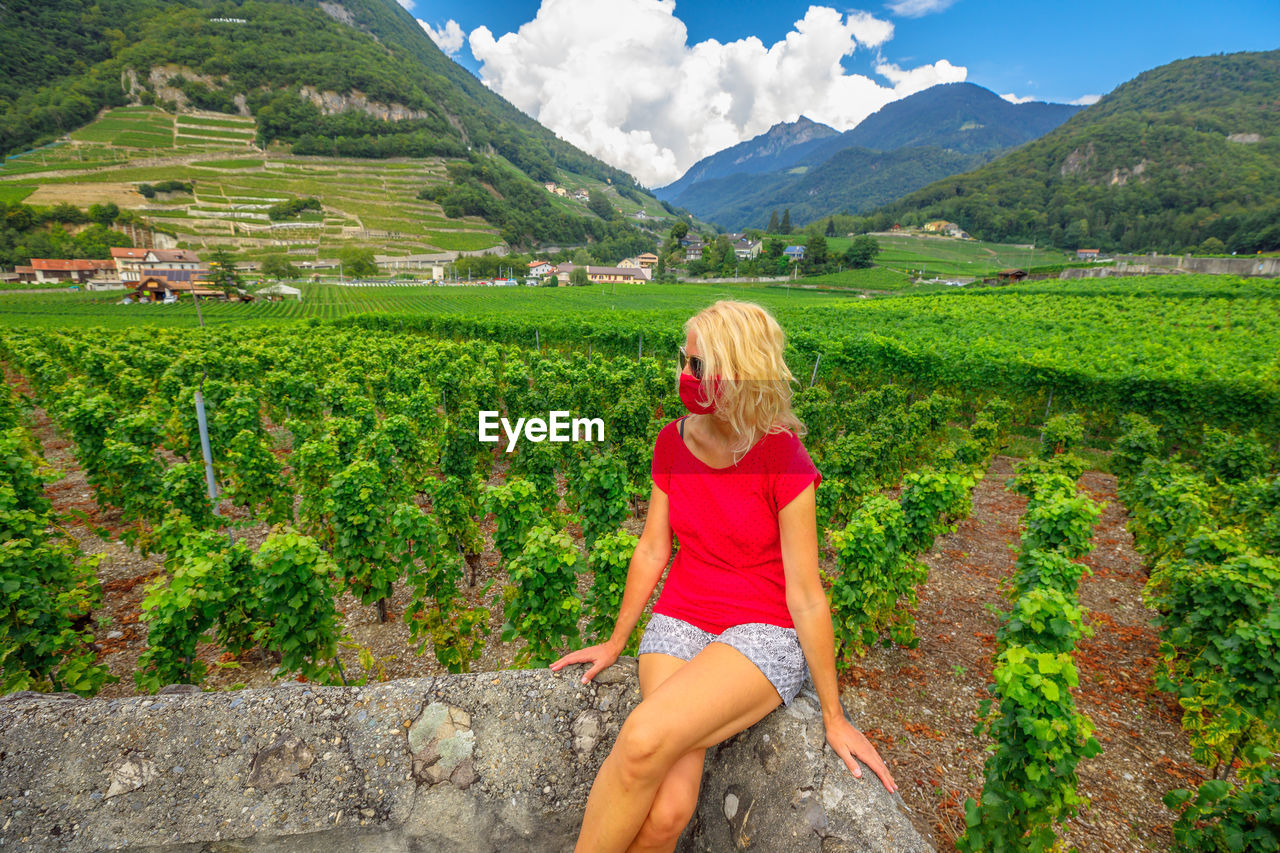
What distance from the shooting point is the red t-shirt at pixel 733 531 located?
248 centimetres

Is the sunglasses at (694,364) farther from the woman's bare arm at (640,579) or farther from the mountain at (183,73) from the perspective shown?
the mountain at (183,73)

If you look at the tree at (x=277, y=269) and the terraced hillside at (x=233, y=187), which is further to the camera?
the terraced hillside at (x=233, y=187)

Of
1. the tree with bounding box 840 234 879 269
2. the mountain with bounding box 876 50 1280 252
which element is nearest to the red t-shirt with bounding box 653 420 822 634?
the tree with bounding box 840 234 879 269

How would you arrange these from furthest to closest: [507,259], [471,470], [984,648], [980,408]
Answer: [507,259], [980,408], [471,470], [984,648]

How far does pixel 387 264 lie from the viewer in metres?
102

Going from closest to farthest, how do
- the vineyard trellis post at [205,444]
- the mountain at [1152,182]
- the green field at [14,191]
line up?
the vineyard trellis post at [205,444] → the green field at [14,191] → the mountain at [1152,182]

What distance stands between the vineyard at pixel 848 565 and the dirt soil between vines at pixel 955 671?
3 centimetres

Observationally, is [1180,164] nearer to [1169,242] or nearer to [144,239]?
[1169,242]

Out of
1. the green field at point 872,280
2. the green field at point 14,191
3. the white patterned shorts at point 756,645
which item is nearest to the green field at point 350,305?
the green field at point 872,280

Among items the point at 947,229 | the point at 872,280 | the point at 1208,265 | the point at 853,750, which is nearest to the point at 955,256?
the point at 947,229

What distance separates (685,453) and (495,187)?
17128cm

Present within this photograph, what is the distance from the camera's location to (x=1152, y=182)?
107312mm

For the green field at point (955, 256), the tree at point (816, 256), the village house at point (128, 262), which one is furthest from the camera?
the tree at point (816, 256)

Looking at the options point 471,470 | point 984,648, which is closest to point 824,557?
point 984,648
